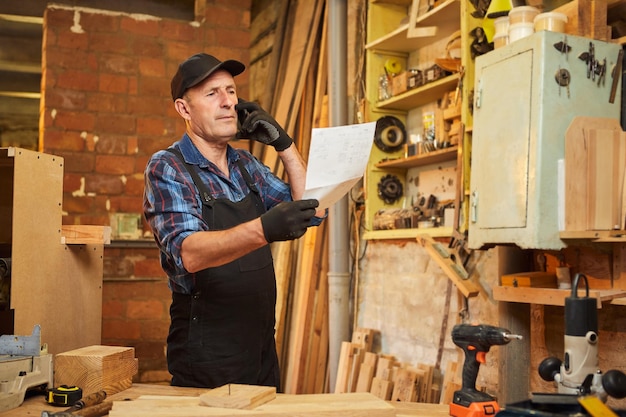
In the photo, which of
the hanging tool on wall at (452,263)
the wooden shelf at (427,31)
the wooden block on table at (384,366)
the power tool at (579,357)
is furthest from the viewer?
the wooden block on table at (384,366)

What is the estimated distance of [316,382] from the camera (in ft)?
15.6

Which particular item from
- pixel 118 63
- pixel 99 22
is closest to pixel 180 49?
pixel 118 63

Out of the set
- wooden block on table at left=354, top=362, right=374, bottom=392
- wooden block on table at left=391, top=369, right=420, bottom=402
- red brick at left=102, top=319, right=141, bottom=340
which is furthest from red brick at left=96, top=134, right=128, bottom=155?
wooden block on table at left=391, top=369, right=420, bottom=402

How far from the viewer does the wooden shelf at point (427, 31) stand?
3.70 m

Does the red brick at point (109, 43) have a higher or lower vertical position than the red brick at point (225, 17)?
lower

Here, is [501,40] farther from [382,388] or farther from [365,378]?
[365,378]

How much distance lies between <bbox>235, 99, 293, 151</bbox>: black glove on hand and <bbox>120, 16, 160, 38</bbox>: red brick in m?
2.97

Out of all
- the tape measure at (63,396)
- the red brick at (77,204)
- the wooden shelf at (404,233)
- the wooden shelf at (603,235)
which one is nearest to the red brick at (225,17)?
the red brick at (77,204)

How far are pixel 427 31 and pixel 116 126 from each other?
7.82 ft

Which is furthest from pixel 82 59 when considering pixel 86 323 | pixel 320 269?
pixel 86 323

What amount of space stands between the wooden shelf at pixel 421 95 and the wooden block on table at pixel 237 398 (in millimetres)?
2255

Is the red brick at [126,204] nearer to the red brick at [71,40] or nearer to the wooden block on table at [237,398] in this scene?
the red brick at [71,40]

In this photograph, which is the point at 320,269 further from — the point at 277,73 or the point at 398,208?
the point at 277,73

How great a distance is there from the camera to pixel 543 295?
2.71 metres
